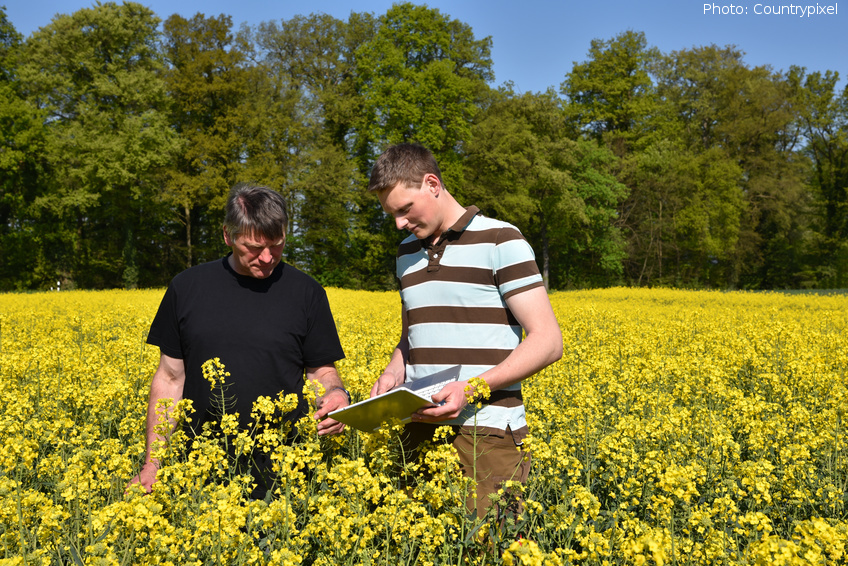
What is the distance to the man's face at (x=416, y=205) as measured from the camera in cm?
249

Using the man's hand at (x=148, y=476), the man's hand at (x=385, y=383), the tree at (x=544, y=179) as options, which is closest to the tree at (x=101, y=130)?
the tree at (x=544, y=179)

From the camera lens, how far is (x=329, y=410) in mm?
2723

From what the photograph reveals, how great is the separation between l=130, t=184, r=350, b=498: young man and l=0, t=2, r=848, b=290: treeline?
1202 inches

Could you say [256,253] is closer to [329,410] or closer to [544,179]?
[329,410]

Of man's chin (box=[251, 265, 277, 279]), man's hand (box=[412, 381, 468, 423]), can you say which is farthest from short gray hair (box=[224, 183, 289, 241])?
man's hand (box=[412, 381, 468, 423])

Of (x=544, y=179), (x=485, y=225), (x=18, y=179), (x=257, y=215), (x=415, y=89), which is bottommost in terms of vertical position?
(x=485, y=225)

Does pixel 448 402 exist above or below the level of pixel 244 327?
below

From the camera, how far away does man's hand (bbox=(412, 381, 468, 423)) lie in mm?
2119

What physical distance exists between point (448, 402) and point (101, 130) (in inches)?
1450

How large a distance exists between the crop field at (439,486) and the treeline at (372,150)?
95.2 ft

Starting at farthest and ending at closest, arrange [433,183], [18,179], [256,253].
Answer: [18,179] → [256,253] → [433,183]

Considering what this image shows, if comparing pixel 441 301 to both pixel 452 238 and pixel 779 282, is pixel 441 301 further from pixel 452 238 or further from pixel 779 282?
pixel 779 282

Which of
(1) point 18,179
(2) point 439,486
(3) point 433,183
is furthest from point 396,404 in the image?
(1) point 18,179

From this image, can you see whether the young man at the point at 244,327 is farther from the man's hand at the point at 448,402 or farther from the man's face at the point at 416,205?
the man's hand at the point at 448,402
